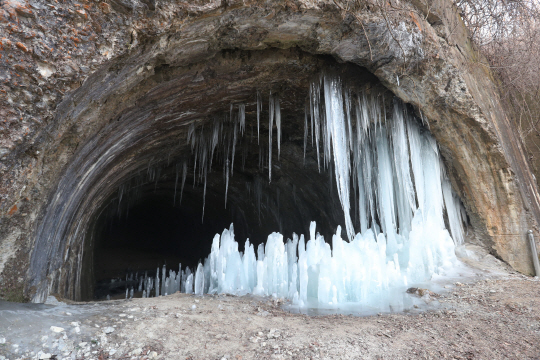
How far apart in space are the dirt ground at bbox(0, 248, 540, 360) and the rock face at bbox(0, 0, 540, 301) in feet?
3.89

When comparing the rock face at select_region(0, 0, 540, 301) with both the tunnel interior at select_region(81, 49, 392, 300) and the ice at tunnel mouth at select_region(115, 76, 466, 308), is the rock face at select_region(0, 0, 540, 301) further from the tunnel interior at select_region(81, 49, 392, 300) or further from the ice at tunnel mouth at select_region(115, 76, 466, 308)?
the ice at tunnel mouth at select_region(115, 76, 466, 308)

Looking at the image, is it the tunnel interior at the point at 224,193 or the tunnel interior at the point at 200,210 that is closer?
the tunnel interior at the point at 224,193

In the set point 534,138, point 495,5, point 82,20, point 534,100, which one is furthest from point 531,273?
point 82,20

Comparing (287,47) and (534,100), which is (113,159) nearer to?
(287,47)

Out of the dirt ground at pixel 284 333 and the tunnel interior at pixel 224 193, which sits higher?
the tunnel interior at pixel 224 193

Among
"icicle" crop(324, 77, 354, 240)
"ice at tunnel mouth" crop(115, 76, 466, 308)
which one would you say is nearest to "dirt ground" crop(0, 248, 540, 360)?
"ice at tunnel mouth" crop(115, 76, 466, 308)

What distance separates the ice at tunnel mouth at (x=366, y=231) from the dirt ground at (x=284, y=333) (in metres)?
0.97

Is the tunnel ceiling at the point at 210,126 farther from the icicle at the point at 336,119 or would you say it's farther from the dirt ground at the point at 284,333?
the dirt ground at the point at 284,333

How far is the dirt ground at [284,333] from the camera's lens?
8.92 ft

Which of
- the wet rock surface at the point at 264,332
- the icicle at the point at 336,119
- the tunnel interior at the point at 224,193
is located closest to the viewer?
the wet rock surface at the point at 264,332

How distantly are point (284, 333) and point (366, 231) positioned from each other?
3.24 metres

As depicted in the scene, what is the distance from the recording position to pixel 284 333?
3.18 m

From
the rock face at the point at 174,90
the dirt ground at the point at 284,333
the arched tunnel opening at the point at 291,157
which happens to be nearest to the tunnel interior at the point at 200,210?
the arched tunnel opening at the point at 291,157

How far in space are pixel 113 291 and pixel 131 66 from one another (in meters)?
11.0
